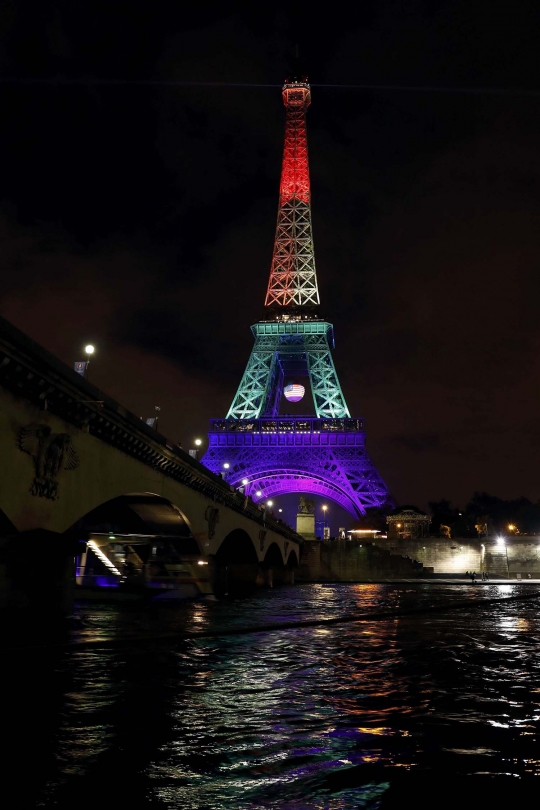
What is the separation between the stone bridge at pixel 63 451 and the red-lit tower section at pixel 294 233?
276 ft

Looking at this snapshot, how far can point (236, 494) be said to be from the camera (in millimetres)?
41094

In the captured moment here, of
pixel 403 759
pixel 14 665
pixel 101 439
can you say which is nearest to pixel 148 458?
pixel 101 439

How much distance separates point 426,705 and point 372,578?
7117cm

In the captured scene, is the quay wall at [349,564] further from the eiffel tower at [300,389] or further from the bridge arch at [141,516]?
the bridge arch at [141,516]

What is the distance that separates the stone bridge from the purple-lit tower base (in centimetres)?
6455

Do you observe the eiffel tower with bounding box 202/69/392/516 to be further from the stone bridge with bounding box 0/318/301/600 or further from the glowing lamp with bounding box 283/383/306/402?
the stone bridge with bounding box 0/318/301/600

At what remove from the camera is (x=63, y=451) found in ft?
58.0

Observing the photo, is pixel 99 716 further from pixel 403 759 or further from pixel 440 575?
pixel 440 575

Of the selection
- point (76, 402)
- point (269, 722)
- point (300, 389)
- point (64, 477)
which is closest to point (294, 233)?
point (300, 389)

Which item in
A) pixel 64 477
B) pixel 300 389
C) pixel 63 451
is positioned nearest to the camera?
pixel 63 451

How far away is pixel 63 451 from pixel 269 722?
10817 millimetres

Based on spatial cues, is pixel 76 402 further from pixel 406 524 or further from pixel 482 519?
pixel 482 519

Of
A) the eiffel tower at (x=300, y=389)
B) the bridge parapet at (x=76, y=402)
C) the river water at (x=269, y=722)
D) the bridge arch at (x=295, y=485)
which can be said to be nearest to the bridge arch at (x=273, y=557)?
the eiffel tower at (x=300, y=389)

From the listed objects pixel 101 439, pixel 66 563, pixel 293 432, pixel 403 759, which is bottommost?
pixel 403 759
